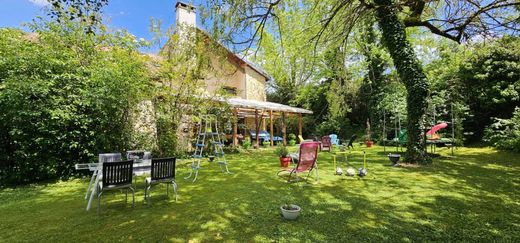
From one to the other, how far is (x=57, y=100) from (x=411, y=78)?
33.3 ft

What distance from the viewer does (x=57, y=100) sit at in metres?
6.44

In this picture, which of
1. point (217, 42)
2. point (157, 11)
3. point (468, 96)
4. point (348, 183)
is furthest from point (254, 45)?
point (468, 96)

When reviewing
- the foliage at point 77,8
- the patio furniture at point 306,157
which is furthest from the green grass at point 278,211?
the foliage at point 77,8

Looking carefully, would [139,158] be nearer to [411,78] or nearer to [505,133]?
[411,78]

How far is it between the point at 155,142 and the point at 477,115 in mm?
15551

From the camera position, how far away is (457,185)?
5.53m

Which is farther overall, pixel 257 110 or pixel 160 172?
pixel 257 110

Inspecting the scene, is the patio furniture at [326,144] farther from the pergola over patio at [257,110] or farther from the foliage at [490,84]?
the foliage at [490,84]

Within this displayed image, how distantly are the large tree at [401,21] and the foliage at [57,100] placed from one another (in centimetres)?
437

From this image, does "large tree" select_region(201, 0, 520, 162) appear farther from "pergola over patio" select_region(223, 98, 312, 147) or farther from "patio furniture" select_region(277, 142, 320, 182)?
"pergola over patio" select_region(223, 98, 312, 147)

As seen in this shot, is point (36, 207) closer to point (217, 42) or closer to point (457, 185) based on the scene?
point (217, 42)

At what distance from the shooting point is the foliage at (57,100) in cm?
616

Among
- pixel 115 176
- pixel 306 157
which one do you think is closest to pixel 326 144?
pixel 306 157

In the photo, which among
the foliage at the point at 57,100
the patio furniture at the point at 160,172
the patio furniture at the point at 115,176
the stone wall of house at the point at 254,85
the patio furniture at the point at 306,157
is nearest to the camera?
the patio furniture at the point at 115,176
